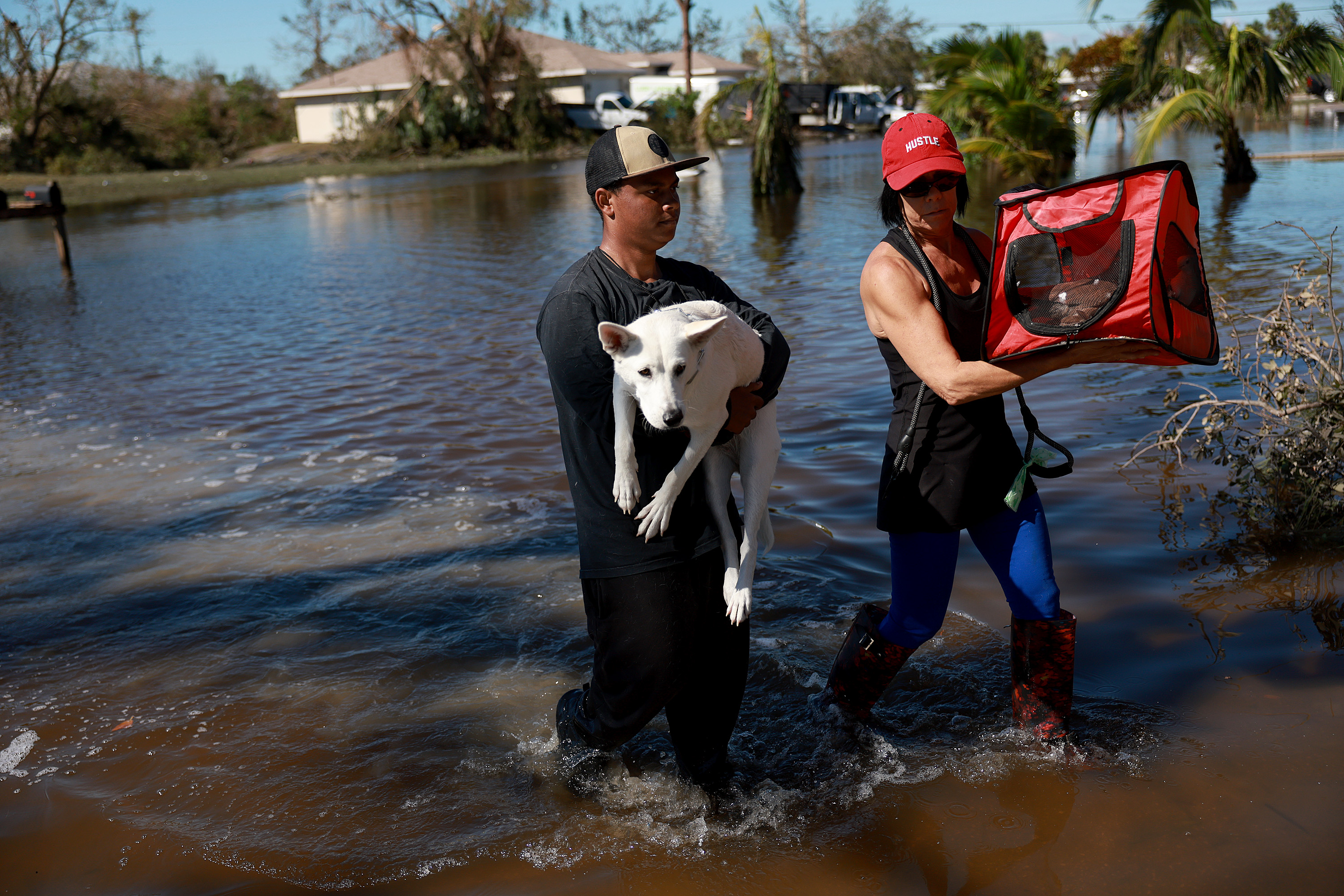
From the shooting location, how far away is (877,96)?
53500 mm

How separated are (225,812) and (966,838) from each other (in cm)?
280

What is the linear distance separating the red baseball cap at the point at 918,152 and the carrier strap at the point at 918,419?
239 mm

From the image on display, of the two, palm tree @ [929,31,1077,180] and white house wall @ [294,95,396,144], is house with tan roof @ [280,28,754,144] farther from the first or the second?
palm tree @ [929,31,1077,180]

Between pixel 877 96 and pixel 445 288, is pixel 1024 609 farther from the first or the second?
pixel 877 96

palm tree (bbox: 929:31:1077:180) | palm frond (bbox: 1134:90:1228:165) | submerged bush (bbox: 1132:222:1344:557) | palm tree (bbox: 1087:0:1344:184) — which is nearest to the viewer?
submerged bush (bbox: 1132:222:1344:557)

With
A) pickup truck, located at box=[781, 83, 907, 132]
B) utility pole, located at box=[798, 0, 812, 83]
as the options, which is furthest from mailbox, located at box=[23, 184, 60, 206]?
utility pole, located at box=[798, 0, 812, 83]

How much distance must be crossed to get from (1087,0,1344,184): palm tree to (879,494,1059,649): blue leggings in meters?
14.8

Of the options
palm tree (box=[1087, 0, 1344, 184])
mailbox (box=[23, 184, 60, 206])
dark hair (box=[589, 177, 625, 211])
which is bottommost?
dark hair (box=[589, 177, 625, 211])

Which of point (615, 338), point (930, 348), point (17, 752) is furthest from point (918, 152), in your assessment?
point (17, 752)

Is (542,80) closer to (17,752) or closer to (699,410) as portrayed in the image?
(17,752)

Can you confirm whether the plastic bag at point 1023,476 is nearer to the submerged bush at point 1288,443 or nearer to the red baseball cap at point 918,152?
the red baseball cap at point 918,152

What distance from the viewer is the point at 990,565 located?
12.2 ft

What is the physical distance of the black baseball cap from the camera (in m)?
3.07

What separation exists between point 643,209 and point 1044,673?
2218mm
